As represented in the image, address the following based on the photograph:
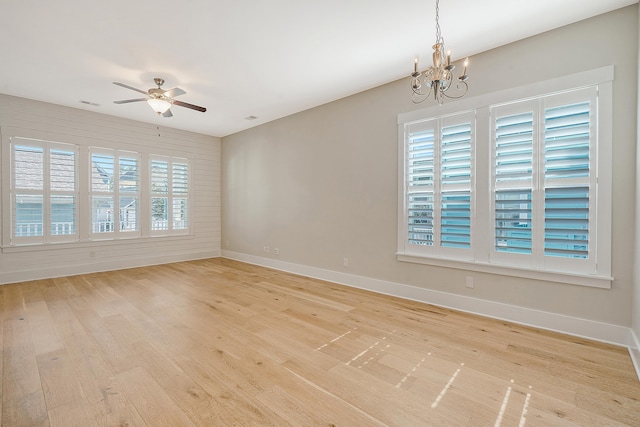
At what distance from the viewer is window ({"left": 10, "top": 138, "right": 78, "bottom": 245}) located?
479cm

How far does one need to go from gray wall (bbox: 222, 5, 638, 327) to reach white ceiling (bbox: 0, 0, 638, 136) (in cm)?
26

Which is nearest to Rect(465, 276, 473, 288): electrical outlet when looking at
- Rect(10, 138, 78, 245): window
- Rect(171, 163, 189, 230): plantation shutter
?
Rect(171, 163, 189, 230): plantation shutter

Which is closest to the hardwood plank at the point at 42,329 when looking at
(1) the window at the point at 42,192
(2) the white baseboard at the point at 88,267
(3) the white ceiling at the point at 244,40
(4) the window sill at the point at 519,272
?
(2) the white baseboard at the point at 88,267

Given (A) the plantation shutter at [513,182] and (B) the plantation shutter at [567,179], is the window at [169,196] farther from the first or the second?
(B) the plantation shutter at [567,179]

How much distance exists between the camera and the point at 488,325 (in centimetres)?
308

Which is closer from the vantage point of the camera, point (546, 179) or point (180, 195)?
point (546, 179)

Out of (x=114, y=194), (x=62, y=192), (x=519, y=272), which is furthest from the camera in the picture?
(x=114, y=194)

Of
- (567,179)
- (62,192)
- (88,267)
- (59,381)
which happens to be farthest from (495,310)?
(62,192)

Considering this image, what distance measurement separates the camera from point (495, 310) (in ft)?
10.7

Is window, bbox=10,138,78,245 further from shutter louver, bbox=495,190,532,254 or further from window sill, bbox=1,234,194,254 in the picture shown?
shutter louver, bbox=495,190,532,254

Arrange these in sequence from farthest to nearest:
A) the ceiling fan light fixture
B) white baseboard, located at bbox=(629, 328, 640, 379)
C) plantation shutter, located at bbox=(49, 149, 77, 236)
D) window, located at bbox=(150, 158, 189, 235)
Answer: window, located at bbox=(150, 158, 189, 235) < plantation shutter, located at bbox=(49, 149, 77, 236) < the ceiling fan light fixture < white baseboard, located at bbox=(629, 328, 640, 379)

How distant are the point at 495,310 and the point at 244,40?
13.6 feet

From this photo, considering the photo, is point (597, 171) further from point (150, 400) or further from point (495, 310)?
point (150, 400)

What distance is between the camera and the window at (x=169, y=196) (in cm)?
635
